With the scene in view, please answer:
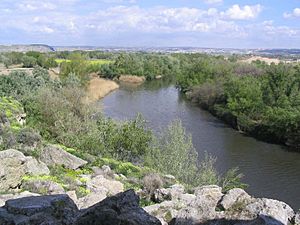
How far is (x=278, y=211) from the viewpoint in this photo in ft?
36.6

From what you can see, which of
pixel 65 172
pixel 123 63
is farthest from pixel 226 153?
pixel 123 63

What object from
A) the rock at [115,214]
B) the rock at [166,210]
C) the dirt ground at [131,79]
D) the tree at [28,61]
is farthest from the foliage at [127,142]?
the dirt ground at [131,79]

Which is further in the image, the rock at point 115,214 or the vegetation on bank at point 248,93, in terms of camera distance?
the vegetation on bank at point 248,93

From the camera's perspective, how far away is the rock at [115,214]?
6.65 meters

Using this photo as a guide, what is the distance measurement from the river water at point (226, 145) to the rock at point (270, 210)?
15.2 metres

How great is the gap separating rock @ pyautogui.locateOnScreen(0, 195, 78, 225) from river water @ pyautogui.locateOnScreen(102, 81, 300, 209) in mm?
20992

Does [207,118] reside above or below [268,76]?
below

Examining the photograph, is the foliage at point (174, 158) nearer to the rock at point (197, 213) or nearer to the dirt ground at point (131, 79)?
the rock at point (197, 213)

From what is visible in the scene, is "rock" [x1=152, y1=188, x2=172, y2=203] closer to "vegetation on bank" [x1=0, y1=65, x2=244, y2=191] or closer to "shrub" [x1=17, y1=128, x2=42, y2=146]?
"vegetation on bank" [x1=0, y1=65, x2=244, y2=191]

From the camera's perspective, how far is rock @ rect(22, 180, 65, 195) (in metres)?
13.3

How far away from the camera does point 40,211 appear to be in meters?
7.40

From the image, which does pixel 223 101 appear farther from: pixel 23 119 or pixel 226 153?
pixel 23 119

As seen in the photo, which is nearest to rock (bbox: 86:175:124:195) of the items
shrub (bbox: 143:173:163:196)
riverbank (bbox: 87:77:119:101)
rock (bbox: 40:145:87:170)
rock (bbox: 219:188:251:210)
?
shrub (bbox: 143:173:163:196)

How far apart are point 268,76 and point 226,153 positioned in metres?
23.5
